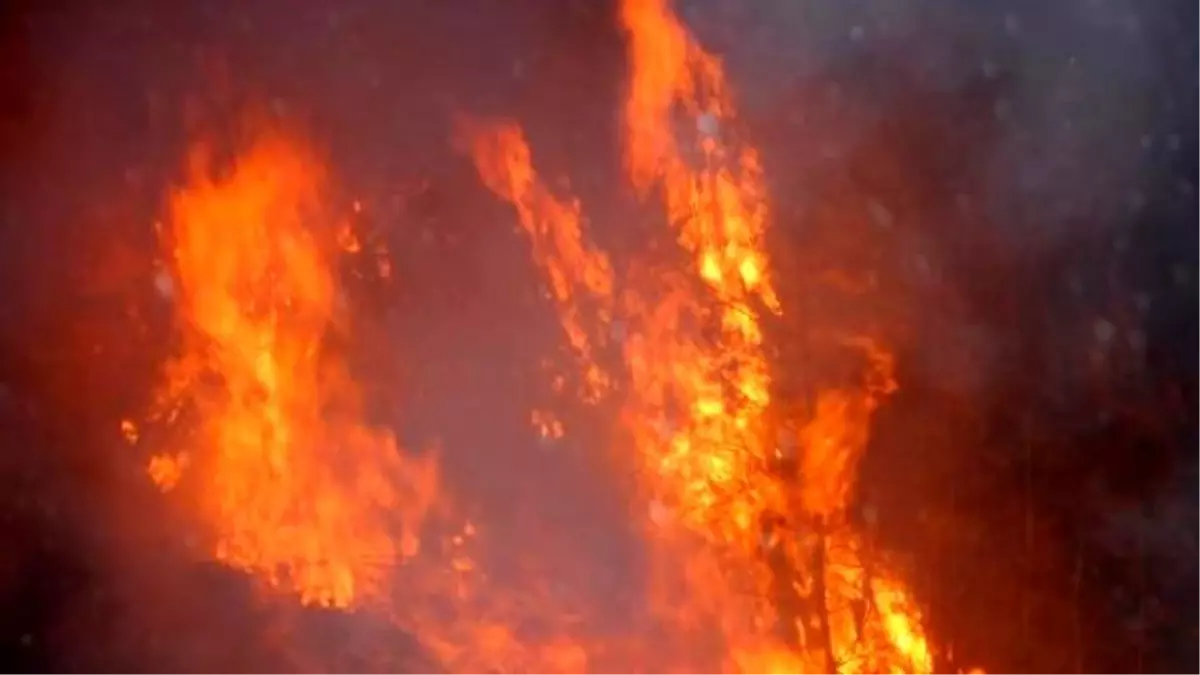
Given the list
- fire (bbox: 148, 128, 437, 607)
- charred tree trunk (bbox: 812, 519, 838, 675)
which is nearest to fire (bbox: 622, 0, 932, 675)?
charred tree trunk (bbox: 812, 519, 838, 675)

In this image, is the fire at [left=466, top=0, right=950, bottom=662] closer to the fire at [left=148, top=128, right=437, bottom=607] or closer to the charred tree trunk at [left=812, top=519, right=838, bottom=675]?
the charred tree trunk at [left=812, top=519, right=838, bottom=675]

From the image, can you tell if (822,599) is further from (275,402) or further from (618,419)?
(275,402)

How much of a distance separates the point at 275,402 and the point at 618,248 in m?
0.28

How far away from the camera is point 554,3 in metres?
0.84

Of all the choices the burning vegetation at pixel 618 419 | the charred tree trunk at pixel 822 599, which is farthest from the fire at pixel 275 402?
the charred tree trunk at pixel 822 599

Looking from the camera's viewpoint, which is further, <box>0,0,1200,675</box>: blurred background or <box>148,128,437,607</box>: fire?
<box>148,128,437,607</box>: fire

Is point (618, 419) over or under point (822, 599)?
over

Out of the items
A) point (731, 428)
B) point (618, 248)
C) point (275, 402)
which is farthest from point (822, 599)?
point (275, 402)

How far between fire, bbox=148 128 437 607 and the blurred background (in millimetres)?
23

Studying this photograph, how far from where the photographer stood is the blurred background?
753mm

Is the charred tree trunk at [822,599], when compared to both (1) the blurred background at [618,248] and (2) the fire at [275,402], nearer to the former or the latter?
(1) the blurred background at [618,248]

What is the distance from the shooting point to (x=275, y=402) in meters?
0.93

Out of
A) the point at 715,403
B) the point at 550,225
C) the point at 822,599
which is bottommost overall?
the point at 822,599

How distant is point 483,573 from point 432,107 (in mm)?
342
